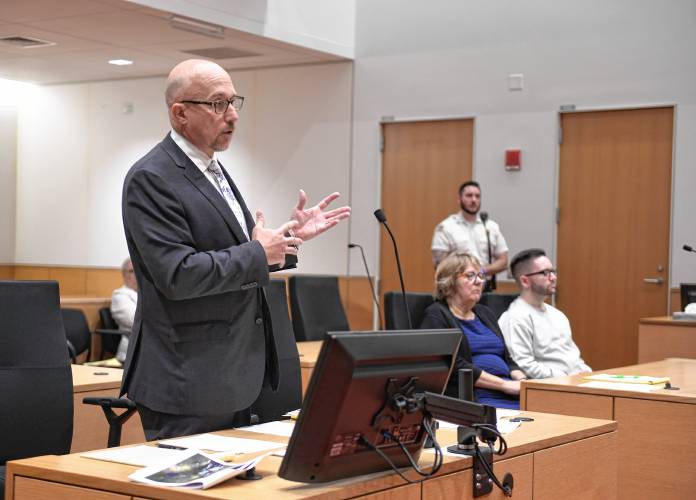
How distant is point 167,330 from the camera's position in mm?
2367

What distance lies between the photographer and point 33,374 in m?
3.12

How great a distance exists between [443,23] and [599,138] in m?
1.72

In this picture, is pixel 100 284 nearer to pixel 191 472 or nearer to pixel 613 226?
pixel 613 226

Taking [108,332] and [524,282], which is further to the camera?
[108,332]

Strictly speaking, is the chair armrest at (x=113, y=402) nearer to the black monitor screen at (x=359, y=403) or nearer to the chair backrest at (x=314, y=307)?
the black monitor screen at (x=359, y=403)

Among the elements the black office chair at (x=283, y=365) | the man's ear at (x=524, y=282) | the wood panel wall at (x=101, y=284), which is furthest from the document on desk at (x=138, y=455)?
the wood panel wall at (x=101, y=284)

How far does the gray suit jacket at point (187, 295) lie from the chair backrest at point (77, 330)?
469 cm

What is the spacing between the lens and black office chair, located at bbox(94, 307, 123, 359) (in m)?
7.49

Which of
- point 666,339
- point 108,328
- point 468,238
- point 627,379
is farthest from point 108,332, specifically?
point 627,379

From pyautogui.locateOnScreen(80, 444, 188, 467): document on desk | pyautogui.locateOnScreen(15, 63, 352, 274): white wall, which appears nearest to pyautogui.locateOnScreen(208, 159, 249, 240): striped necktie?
pyautogui.locateOnScreen(80, 444, 188, 467): document on desk

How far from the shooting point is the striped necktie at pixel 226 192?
8.39 ft

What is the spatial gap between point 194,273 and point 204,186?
11.7 inches

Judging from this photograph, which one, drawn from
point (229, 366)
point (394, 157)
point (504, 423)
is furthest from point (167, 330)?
point (394, 157)

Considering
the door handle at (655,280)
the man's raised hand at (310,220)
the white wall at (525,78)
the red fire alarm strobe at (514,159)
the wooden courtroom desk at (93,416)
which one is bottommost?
the wooden courtroom desk at (93,416)
